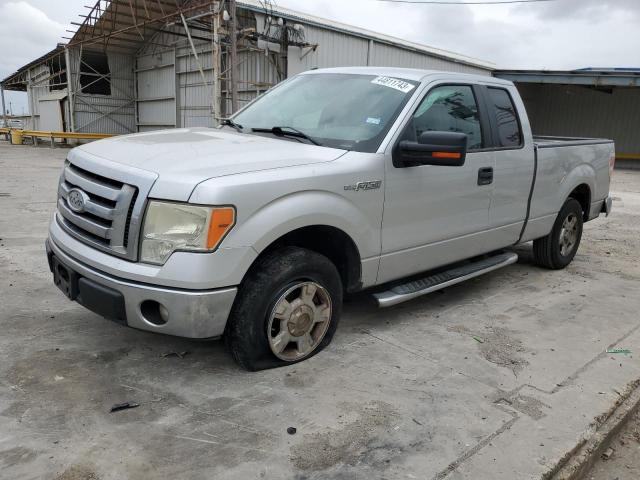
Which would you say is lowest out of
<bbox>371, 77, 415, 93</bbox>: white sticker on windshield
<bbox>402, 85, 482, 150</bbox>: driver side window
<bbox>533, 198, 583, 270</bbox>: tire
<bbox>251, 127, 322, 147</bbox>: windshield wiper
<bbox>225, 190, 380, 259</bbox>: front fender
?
<bbox>533, 198, 583, 270</bbox>: tire

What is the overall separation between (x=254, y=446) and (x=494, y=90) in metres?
3.63

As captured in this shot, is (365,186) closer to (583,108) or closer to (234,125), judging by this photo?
(234,125)

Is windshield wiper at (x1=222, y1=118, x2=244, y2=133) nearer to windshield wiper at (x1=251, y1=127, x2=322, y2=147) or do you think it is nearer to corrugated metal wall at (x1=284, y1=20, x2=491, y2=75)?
windshield wiper at (x1=251, y1=127, x2=322, y2=147)

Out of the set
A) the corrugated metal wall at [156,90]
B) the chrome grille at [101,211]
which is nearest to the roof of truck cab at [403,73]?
the chrome grille at [101,211]

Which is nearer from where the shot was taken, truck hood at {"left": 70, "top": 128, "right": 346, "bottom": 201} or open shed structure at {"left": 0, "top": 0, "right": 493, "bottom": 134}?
truck hood at {"left": 70, "top": 128, "right": 346, "bottom": 201}

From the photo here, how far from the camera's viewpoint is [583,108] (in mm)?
28125

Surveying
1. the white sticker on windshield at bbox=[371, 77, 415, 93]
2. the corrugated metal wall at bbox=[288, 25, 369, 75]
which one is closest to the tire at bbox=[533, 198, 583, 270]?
the white sticker on windshield at bbox=[371, 77, 415, 93]

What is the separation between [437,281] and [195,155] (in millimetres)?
2119

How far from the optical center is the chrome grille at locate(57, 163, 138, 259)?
273 cm

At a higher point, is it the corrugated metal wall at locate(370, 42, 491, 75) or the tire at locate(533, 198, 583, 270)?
the corrugated metal wall at locate(370, 42, 491, 75)

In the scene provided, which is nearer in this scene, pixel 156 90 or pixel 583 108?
pixel 156 90

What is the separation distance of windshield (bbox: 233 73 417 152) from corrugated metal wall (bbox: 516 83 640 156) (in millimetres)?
27449

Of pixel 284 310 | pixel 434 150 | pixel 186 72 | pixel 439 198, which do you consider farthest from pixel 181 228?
pixel 186 72

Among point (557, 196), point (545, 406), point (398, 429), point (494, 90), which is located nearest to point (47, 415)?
point (398, 429)
